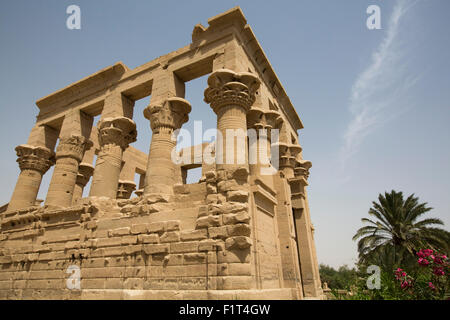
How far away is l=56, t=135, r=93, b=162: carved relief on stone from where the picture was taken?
11383 millimetres

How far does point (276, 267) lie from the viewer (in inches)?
309

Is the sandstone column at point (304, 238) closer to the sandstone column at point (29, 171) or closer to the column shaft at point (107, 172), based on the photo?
the column shaft at point (107, 172)

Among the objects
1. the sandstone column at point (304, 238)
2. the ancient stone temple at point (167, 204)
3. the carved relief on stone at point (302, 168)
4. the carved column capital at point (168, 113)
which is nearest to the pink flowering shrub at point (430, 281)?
the ancient stone temple at point (167, 204)

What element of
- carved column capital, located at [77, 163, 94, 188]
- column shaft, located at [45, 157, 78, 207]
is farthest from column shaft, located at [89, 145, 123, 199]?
carved column capital, located at [77, 163, 94, 188]

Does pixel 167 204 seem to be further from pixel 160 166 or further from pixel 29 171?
pixel 29 171

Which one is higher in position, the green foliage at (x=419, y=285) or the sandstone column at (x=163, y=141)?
the sandstone column at (x=163, y=141)

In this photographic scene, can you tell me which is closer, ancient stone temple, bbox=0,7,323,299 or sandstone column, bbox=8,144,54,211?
ancient stone temple, bbox=0,7,323,299

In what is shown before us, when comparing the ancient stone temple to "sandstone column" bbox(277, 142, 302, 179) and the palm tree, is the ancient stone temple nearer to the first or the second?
"sandstone column" bbox(277, 142, 302, 179)

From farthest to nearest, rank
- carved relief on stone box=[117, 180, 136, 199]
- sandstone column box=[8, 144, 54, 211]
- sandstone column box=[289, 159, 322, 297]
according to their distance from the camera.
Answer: carved relief on stone box=[117, 180, 136, 199] < sandstone column box=[8, 144, 54, 211] < sandstone column box=[289, 159, 322, 297]

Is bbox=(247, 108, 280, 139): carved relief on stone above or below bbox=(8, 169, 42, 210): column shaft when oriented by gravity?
above

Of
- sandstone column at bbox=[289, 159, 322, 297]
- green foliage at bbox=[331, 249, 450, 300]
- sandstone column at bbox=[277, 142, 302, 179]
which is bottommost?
green foliage at bbox=[331, 249, 450, 300]

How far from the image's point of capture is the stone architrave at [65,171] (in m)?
10.7

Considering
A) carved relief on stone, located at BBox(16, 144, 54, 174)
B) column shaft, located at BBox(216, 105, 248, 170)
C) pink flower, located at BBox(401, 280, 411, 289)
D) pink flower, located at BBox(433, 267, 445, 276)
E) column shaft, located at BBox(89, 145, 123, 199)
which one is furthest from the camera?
carved relief on stone, located at BBox(16, 144, 54, 174)

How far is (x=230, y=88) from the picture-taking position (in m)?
8.00
